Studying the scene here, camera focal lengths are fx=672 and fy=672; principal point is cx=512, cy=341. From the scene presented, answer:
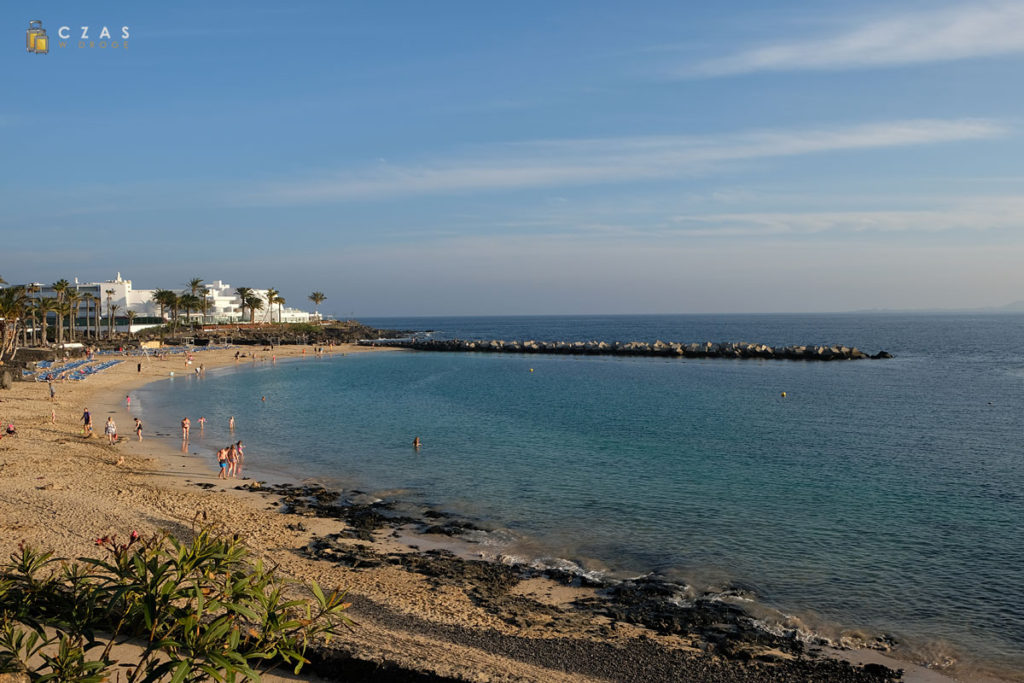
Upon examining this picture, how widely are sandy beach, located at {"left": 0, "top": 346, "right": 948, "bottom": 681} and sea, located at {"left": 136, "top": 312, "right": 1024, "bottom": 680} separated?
92.1 inches

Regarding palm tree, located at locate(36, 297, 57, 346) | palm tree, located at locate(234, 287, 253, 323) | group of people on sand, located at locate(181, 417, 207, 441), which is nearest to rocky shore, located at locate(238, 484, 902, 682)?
group of people on sand, located at locate(181, 417, 207, 441)

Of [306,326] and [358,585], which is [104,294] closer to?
[306,326]

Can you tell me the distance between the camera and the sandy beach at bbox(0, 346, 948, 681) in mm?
12498

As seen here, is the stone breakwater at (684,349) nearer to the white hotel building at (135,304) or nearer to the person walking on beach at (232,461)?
the white hotel building at (135,304)

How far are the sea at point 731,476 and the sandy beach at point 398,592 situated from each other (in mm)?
2339

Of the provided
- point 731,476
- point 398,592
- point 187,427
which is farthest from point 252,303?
point 398,592

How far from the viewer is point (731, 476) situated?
2883cm

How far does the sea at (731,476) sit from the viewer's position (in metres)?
16.9

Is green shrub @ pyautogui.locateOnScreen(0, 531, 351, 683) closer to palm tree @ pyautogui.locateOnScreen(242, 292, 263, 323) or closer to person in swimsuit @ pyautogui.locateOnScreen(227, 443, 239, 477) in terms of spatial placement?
person in swimsuit @ pyautogui.locateOnScreen(227, 443, 239, 477)

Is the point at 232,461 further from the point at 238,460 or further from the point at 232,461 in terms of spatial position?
the point at 238,460

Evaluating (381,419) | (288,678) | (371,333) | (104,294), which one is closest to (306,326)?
(371,333)

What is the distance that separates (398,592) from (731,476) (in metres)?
17.6

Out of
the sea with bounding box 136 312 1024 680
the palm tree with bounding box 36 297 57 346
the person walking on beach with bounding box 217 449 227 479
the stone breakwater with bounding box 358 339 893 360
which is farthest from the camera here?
the stone breakwater with bounding box 358 339 893 360

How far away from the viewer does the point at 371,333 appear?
157875 mm
